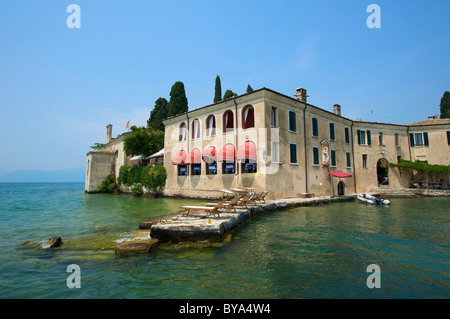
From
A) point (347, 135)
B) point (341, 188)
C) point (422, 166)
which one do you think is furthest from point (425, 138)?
point (341, 188)

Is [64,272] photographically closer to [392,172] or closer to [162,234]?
[162,234]

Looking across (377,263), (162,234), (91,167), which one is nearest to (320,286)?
(377,263)

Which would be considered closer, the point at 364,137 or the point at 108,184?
the point at 364,137

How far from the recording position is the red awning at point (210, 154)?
20688 mm

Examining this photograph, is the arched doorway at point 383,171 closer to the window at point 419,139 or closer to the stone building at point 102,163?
the window at point 419,139

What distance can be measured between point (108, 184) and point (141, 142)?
10.4m

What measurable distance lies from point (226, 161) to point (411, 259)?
48.2ft

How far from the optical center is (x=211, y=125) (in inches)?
863

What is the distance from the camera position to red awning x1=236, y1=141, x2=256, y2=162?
17.7 meters

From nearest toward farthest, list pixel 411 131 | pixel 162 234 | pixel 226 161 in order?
pixel 162 234 < pixel 226 161 < pixel 411 131

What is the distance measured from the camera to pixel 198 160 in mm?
22344

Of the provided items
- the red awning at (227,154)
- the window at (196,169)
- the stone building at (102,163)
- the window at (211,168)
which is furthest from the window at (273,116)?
the stone building at (102,163)

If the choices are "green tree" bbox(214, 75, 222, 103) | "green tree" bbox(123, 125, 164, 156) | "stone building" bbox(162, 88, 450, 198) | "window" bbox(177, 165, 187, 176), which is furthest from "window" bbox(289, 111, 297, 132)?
"green tree" bbox(214, 75, 222, 103)

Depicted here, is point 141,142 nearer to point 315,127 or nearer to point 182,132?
point 182,132
